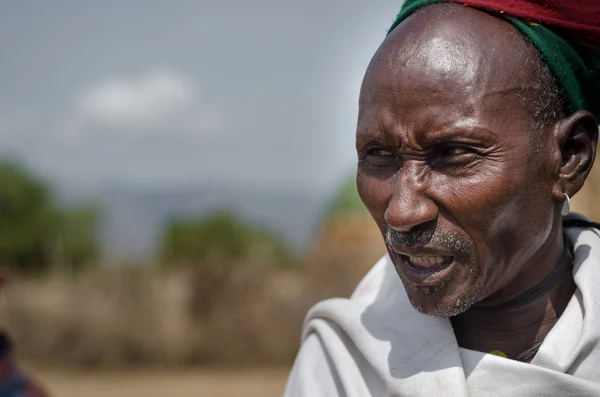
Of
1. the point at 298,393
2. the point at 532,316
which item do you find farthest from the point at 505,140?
the point at 298,393

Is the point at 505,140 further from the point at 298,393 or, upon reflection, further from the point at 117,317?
the point at 117,317

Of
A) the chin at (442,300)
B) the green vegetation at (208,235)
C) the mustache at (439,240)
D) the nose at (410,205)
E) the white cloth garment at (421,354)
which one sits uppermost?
the nose at (410,205)

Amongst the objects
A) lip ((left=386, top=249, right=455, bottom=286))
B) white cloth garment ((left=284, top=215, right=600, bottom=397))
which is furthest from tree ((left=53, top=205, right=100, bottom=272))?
lip ((left=386, top=249, right=455, bottom=286))

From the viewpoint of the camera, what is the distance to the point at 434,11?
2119mm

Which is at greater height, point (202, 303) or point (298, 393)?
point (298, 393)

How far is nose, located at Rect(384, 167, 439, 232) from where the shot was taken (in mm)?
1991

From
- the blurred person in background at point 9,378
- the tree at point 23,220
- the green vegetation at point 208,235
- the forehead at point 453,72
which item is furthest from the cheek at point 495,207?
the tree at point 23,220

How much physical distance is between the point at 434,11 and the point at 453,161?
39 centimetres

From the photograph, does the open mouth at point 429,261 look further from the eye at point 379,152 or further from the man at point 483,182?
the eye at point 379,152

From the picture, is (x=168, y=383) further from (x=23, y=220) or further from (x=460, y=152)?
(x=23, y=220)

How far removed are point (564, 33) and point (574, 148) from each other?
0.29 m

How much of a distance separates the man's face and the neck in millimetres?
196

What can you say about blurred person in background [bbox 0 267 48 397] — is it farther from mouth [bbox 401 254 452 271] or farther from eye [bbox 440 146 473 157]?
eye [bbox 440 146 473 157]

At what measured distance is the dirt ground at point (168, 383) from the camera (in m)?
14.1
